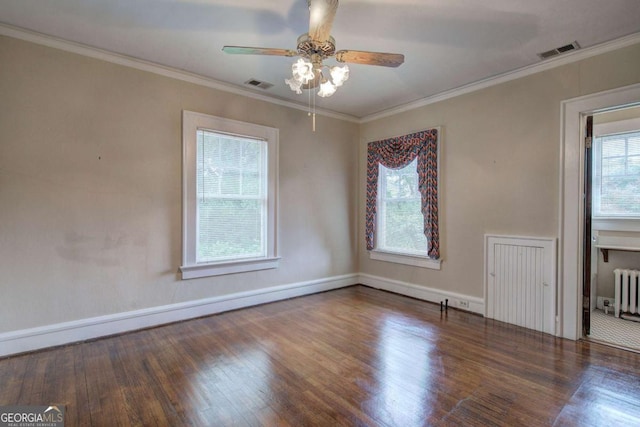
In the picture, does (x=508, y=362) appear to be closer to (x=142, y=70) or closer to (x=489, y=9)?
(x=489, y=9)

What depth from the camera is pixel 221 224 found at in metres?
3.91

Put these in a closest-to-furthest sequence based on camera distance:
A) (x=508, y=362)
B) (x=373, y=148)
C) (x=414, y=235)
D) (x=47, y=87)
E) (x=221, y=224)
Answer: (x=508, y=362) → (x=47, y=87) → (x=221, y=224) → (x=414, y=235) → (x=373, y=148)

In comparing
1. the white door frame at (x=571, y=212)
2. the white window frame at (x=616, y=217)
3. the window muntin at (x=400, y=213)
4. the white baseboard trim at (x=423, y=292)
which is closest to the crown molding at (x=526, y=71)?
the white door frame at (x=571, y=212)

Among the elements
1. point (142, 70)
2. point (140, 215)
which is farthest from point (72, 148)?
point (142, 70)

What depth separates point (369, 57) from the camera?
226cm

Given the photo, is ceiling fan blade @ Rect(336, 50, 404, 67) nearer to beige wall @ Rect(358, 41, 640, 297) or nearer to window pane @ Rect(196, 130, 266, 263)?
beige wall @ Rect(358, 41, 640, 297)

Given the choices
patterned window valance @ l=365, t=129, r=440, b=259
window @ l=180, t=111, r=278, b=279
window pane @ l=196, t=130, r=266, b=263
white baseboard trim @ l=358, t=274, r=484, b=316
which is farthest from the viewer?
patterned window valance @ l=365, t=129, r=440, b=259

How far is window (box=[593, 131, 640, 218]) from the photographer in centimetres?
401

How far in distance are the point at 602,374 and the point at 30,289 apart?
15.7 feet

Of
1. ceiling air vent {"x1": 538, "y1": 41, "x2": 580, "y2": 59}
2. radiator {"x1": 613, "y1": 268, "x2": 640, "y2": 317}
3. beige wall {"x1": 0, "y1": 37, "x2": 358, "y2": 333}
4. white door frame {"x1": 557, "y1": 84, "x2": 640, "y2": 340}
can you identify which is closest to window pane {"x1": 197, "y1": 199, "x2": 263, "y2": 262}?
beige wall {"x1": 0, "y1": 37, "x2": 358, "y2": 333}

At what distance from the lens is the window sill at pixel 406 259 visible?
4.32 metres

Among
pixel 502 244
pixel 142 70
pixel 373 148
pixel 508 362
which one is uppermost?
pixel 142 70

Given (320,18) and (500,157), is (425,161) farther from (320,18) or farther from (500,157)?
(320,18)

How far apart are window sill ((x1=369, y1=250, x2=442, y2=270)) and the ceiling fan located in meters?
2.82
